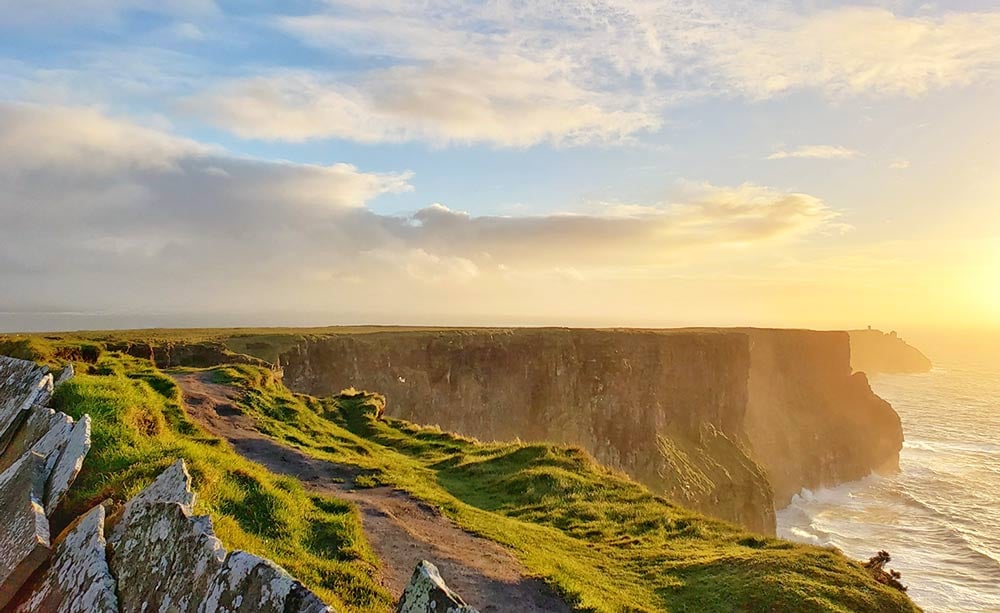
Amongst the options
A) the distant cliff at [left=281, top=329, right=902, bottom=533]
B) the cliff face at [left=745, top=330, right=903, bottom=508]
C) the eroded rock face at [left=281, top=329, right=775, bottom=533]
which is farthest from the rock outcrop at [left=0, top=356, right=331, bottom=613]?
the cliff face at [left=745, top=330, right=903, bottom=508]

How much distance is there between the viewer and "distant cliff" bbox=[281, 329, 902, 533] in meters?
49.4

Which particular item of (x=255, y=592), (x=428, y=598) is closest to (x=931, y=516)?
(x=428, y=598)

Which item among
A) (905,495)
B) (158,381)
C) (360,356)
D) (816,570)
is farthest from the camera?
(905,495)

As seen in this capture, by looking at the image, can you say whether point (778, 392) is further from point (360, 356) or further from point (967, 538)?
point (360, 356)

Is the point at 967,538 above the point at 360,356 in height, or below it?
below

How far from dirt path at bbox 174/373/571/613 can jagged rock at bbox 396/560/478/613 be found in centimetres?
392

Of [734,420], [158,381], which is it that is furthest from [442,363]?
[734,420]

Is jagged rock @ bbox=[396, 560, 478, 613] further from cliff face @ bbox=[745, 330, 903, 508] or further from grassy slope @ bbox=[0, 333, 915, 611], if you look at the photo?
cliff face @ bbox=[745, 330, 903, 508]

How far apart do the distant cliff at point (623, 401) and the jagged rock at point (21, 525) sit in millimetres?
37248

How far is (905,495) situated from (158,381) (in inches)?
2957

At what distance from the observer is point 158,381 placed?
17281mm

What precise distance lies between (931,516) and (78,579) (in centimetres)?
7042

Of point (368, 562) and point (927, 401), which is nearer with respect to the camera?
point (368, 562)

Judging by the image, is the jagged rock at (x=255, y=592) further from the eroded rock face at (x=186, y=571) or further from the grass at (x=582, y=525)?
the grass at (x=582, y=525)
